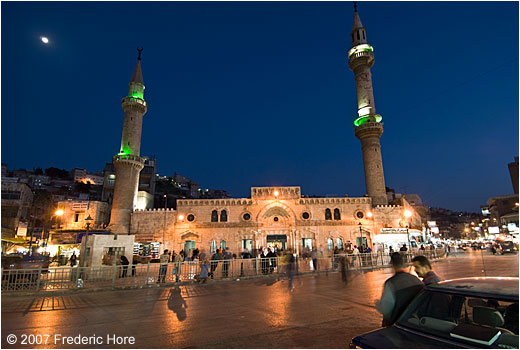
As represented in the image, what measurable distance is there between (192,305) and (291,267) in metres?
5.03

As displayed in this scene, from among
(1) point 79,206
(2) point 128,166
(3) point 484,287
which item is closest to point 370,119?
(2) point 128,166

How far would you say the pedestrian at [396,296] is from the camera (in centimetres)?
344

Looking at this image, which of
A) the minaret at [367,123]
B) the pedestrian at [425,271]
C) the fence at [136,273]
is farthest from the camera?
the minaret at [367,123]

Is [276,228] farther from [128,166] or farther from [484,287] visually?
[484,287]

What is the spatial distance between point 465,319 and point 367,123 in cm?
3372

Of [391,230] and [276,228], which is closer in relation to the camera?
[391,230]

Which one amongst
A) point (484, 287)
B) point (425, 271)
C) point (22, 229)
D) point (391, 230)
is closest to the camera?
point (484, 287)

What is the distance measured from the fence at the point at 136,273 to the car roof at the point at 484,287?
420 inches

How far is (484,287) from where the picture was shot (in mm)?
2596

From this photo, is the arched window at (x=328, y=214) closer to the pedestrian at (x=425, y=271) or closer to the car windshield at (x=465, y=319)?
the pedestrian at (x=425, y=271)

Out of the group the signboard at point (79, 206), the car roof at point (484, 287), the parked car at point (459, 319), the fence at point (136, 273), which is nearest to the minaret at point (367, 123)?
the fence at point (136, 273)

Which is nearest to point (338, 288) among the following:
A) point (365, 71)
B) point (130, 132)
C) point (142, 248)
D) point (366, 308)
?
point (366, 308)

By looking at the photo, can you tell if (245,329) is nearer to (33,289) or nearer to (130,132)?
(33,289)

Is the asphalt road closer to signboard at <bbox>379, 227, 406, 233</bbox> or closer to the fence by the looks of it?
the fence
